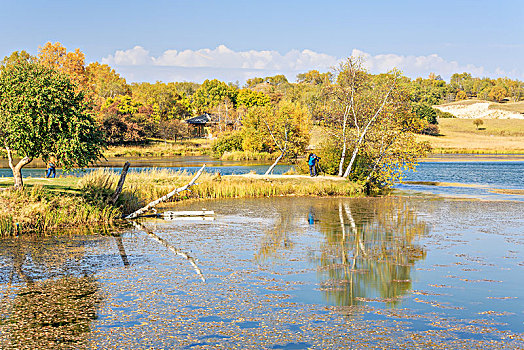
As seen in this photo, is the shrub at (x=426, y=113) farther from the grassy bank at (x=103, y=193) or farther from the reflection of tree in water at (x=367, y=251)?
the reflection of tree in water at (x=367, y=251)

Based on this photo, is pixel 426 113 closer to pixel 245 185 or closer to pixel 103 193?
pixel 245 185

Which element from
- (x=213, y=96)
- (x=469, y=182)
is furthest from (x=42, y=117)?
(x=213, y=96)

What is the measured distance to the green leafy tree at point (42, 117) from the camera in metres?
18.5

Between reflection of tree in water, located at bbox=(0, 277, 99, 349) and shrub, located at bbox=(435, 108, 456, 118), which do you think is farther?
shrub, located at bbox=(435, 108, 456, 118)

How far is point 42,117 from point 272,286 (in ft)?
34.5

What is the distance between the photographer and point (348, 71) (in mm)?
32969

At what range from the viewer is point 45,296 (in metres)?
11.4

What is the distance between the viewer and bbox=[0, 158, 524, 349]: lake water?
9.21 meters

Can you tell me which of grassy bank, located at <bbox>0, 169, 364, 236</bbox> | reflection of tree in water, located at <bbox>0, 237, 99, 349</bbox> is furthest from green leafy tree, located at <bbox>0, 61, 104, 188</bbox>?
reflection of tree in water, located at <bbox>0, 237, 99, 349</bbox>

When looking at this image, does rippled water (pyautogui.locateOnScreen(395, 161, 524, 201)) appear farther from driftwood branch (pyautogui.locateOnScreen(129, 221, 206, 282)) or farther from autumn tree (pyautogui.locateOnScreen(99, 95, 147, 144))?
autumn tree (pyautogui.locateOnScreen(99, 95, 147, 144))

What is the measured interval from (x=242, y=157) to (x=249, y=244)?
6032 centimetres

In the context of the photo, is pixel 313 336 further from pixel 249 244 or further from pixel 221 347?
pixel 249 244

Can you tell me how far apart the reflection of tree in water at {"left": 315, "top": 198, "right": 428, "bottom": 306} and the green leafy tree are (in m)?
8.88

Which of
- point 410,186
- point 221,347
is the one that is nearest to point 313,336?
point 221,347
